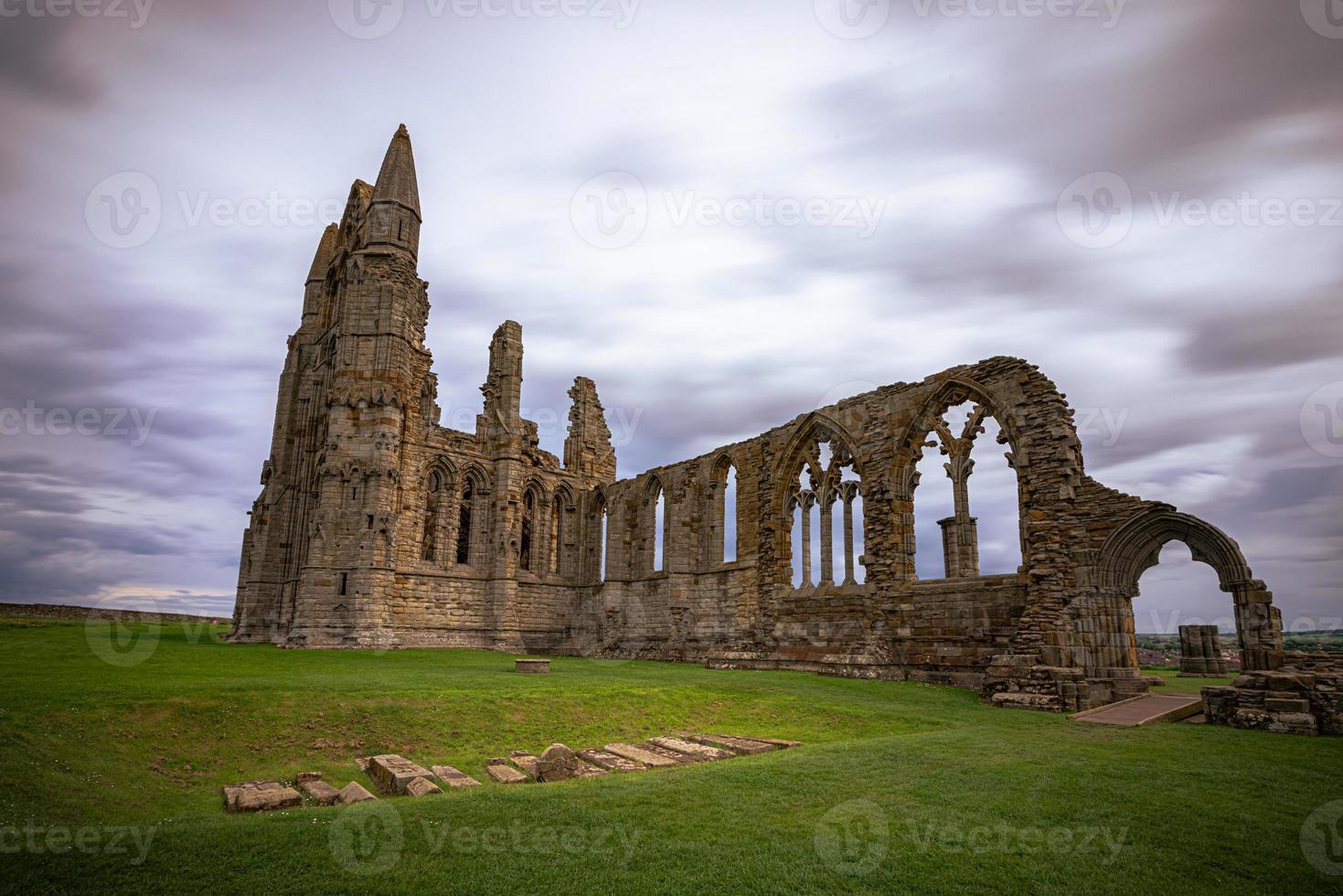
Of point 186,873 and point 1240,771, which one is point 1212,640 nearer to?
point 1240,771

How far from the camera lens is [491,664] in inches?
760

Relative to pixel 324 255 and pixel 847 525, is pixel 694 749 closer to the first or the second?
pixel 847 525

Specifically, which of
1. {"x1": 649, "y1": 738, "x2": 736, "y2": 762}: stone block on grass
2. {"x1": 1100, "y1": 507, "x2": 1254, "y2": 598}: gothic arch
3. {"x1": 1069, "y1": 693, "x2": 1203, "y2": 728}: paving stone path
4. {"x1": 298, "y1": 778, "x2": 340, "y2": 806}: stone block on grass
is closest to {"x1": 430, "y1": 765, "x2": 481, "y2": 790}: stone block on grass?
{"x1": 298, "y1": 778, "x2": 340, "y2": 806}: stone block on grass

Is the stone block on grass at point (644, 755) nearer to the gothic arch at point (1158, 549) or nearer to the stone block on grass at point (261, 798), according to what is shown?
the stone block on grass at point (261, 798)

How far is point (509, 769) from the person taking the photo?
806cm

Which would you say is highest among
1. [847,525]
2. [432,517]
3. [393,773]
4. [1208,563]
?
[432,517]

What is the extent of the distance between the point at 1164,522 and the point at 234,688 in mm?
15856

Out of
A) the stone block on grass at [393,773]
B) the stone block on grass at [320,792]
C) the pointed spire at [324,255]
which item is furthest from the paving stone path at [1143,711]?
the pointed spire at [324,255]

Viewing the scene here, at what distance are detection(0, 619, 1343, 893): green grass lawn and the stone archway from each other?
2.65 m

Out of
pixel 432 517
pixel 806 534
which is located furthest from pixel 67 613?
pixel 806 534

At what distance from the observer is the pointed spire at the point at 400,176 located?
28.1 metres

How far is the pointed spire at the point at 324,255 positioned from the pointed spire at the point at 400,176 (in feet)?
23.7

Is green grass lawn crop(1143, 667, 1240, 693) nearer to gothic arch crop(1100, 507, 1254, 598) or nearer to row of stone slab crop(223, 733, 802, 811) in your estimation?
gothic arch crop(1100, 507, 1254, 598)

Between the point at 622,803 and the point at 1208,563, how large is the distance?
11.7m
